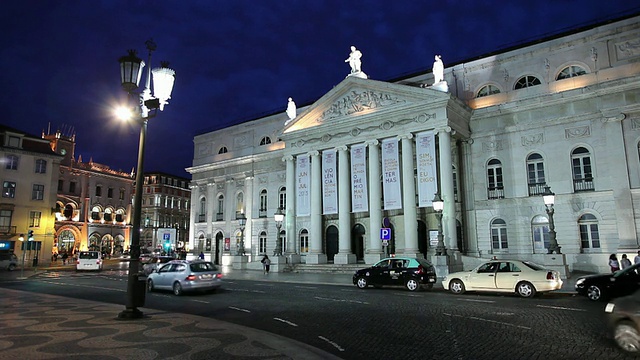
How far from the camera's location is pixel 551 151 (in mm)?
29156

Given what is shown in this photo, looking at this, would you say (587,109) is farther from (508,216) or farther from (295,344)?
(295,344)

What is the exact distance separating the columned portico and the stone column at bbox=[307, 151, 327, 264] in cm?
755

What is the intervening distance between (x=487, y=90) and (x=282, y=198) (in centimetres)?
2146

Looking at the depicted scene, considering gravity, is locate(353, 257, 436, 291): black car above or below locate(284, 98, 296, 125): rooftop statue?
below

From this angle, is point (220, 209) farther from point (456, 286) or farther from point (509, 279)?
point (509, 279)

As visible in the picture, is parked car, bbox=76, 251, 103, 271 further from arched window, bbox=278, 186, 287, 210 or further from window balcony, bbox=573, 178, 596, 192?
window balcony, bbox=573, 178, 596, 192

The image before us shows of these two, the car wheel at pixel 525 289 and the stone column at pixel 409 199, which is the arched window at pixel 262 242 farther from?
the car wheel at pixel 525 289

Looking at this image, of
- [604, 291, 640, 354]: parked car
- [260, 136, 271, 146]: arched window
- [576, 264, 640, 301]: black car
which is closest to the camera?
[604, 291, 640, 354]: parked car

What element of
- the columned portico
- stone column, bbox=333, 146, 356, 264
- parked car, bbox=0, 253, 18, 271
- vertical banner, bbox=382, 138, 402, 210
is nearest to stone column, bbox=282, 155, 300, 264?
stone column, bbox=333, 146, 356, 264

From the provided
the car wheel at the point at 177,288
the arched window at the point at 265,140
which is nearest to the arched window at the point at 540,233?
the car wheel at the point at 177,288

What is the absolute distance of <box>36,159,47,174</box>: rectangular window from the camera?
49062 mm

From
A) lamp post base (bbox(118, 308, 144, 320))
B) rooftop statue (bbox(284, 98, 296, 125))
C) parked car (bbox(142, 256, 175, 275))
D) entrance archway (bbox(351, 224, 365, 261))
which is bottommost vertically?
lamp post base (bbox(118, 308, 144, 320))

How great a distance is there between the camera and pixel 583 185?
91.1 ft

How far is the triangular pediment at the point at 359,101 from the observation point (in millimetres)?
31047
